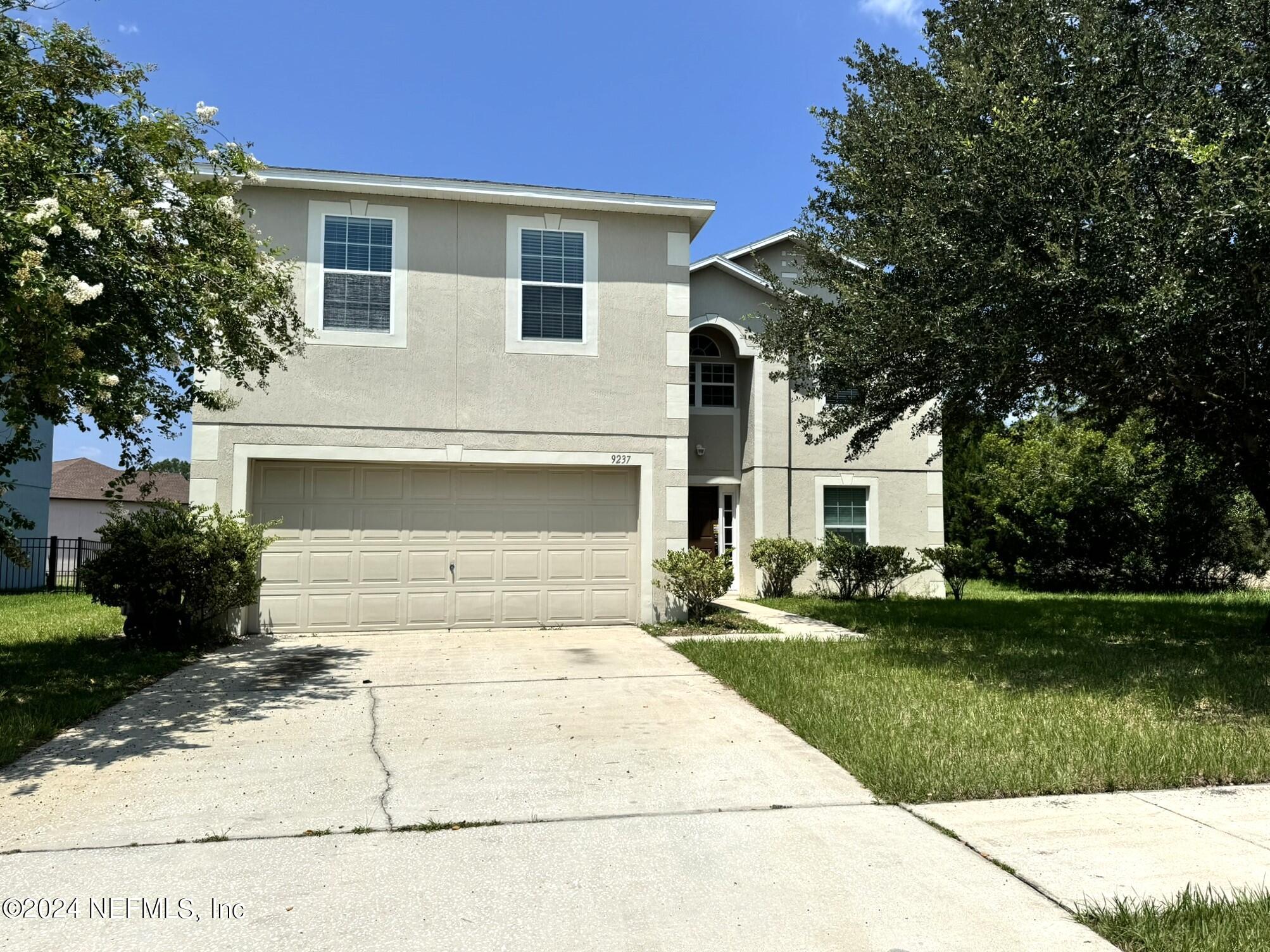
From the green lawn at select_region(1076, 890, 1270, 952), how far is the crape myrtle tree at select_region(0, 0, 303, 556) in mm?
6573

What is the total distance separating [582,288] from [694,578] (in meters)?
4.42

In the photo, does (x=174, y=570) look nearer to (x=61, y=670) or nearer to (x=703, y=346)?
(x=61, y=670)

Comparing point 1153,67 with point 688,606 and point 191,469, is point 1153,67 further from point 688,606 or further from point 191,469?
point 191,469

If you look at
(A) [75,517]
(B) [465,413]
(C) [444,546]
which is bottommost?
(C) [444,546]

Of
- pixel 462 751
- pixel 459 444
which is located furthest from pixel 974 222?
pixel 459 444

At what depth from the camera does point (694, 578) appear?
39.3 feet

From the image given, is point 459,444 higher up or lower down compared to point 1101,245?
lower down

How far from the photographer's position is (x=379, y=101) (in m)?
12.7

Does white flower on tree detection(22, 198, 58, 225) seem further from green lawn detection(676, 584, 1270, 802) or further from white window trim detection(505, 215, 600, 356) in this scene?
white window trim detection(505, 215, 600, 356)

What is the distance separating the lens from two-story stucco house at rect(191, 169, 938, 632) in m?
11.7

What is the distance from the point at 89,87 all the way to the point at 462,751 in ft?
21.5

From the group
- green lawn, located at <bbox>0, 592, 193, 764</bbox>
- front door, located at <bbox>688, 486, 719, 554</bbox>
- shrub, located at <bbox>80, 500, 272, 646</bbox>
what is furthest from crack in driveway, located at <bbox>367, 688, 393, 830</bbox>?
front door, located at <bbox>688, 486, 719, 554</bbox>

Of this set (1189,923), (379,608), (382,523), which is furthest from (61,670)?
(1189,923)

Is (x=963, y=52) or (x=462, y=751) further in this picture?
(x=963, y=52)
